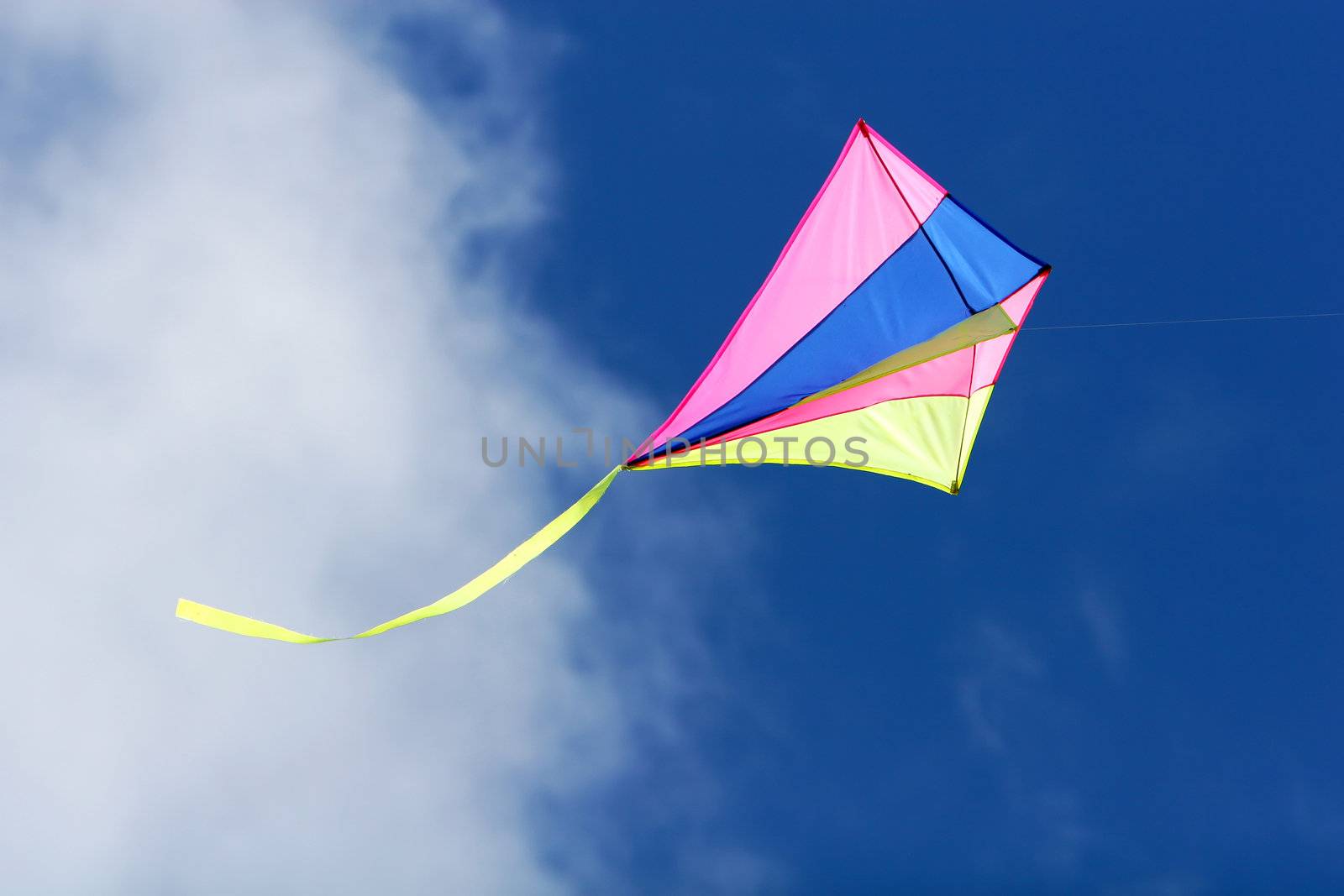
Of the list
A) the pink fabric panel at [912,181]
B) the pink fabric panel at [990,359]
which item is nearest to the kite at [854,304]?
the pink fabric panel at [912,181]

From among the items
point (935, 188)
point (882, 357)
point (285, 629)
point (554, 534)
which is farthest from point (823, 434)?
point (285, 629)

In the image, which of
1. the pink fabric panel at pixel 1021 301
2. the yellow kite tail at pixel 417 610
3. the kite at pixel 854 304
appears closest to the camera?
the yellow kite tail at pixel 417 610

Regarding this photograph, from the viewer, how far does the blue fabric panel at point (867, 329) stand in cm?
1012

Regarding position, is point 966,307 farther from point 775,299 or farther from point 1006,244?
point 775,299

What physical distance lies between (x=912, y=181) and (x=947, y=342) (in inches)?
56.2

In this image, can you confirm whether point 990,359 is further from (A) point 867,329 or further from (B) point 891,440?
(A) point 867,329

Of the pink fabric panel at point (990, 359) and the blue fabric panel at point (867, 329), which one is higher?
the pink fabric panel at point (990, 359)

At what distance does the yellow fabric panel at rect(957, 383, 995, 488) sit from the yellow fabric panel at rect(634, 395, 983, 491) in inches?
1.9

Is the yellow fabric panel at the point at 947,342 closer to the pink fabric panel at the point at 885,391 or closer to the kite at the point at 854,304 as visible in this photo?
the kite at the point at 854,304

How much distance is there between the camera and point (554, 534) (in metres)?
8.58

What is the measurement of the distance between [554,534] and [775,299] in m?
3.06

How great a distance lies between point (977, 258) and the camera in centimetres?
1050

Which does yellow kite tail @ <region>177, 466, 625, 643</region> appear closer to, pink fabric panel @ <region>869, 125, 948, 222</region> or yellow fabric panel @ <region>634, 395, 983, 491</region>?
yellow fabric panel @ <region>634, 395, 983, 491</region>

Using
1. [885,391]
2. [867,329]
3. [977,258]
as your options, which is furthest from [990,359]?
[867,329]
